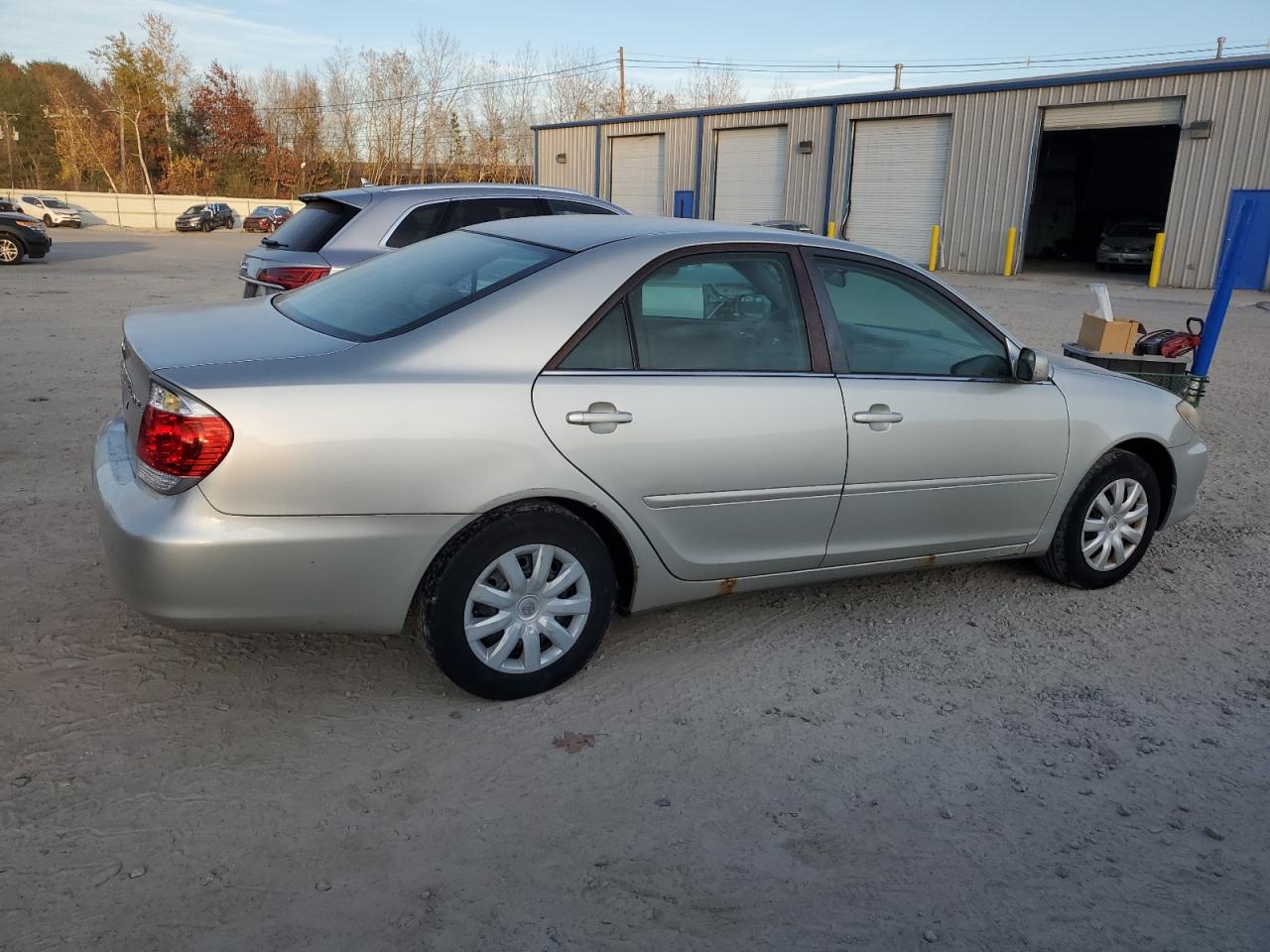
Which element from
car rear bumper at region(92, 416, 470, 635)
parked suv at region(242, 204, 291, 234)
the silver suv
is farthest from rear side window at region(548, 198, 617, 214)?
parked suv at region(242, 204, 291, 234)

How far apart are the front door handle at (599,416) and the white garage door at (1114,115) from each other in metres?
25.1

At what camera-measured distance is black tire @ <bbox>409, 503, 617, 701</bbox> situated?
328cm

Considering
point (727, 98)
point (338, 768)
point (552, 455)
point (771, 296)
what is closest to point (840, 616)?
point (771, 296)

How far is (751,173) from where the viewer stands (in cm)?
3209

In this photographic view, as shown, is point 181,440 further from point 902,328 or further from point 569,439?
point 902,328

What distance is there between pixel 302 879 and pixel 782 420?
7.12 ft

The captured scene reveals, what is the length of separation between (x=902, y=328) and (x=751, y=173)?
29383mm

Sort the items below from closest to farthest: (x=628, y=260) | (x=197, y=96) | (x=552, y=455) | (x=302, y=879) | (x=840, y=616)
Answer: (x=302, y=879) < (x=552, y=455) < (x=628, y=260) < (x=840, y=616) < (x=197, y=96)

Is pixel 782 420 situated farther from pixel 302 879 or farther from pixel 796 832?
pixel 302 879

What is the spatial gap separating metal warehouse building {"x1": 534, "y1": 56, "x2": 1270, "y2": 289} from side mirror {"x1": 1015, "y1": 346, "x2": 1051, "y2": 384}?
22.8 meters

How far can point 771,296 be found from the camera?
3.93m

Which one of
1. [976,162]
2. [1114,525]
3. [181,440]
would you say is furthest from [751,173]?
[181,440]

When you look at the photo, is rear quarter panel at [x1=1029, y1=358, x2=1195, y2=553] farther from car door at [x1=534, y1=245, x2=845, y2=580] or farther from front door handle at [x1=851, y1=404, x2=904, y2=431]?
car door at [x1=534, y1=245, x2=845, y2=580]

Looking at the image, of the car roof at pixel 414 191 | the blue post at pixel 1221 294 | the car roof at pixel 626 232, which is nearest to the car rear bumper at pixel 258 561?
the car roof at pixel 626 232
